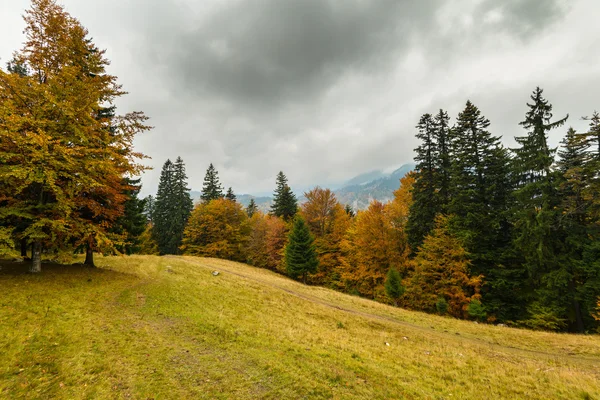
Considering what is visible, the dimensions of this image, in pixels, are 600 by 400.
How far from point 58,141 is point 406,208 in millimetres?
34762

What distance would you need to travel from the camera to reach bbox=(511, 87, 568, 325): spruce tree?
22.1 meters

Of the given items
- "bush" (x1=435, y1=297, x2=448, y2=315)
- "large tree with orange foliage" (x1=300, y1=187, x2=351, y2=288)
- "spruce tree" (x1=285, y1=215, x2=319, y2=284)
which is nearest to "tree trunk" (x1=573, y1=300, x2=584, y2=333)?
"bush" (x1=435, y1=297, x2=448, y2=315)

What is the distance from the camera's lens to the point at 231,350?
400 inches

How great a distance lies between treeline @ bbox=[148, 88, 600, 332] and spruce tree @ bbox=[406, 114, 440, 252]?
12 centimetres

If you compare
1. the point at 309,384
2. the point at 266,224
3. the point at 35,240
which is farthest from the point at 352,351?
the point at 266,224

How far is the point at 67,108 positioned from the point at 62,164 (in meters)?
3.37

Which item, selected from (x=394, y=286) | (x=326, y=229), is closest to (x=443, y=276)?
(x=394, y=286)

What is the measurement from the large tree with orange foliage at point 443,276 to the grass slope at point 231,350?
23.2 feet

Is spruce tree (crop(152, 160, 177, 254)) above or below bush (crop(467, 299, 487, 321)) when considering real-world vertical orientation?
above

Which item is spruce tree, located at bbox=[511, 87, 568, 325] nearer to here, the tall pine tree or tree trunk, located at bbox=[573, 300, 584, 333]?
tree trunk, located at bbox=[573, 300, 584, 333]

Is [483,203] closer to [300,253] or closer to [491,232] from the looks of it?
[491,232]

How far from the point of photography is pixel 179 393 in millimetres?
6965

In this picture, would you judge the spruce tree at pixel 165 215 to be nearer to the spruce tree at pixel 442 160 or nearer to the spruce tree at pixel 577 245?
the spruce tree at pixel 442 160

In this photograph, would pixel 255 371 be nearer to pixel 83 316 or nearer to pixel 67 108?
pixel 83 316
